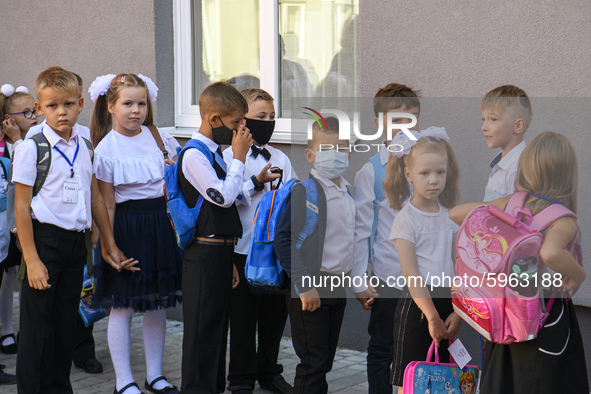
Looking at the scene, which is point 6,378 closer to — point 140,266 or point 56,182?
point 140,266

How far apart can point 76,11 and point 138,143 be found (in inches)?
120

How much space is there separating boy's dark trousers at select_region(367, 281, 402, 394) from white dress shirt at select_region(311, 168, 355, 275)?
49cm

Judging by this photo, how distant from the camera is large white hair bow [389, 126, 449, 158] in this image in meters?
3.13

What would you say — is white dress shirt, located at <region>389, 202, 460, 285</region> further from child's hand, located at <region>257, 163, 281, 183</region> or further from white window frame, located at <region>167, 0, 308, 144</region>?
white window frame, located at <region>167, 0, 308, 144</region>

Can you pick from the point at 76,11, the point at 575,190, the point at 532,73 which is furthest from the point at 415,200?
the point at 76,11

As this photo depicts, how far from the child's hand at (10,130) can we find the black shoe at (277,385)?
2477 millimetres

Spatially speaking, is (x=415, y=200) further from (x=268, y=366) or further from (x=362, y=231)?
(x=268, y=366)

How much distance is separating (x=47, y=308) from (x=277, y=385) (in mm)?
1468

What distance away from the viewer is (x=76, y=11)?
22.4 feet

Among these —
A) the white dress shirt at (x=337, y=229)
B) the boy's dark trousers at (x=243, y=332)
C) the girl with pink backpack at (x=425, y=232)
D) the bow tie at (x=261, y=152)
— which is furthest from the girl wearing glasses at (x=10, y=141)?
the girl with pink backpack at (x=425, y=232)

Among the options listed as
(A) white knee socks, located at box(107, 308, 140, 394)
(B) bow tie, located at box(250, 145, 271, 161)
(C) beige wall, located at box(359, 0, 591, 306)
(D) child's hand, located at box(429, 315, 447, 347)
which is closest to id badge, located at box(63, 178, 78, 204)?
(A) white knee socks, located at box(107, 308, 140, 394)

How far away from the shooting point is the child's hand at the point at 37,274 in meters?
3.62

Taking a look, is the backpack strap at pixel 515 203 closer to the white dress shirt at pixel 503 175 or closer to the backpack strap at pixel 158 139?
the white dress shirt at pixel 503 175

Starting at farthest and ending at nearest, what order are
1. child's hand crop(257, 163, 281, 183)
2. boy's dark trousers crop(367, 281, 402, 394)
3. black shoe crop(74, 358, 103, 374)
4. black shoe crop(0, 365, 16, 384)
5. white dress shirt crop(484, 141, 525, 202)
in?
black shoe crop(74, 358, 103, 374), black shoe crop(0, 365, 16, 384), child's hand crop(257, 163, 281, 183), boy's dark trousers crop(367, 281, 402, 394), white dress shirt crop(484, 141, 525, 202)
